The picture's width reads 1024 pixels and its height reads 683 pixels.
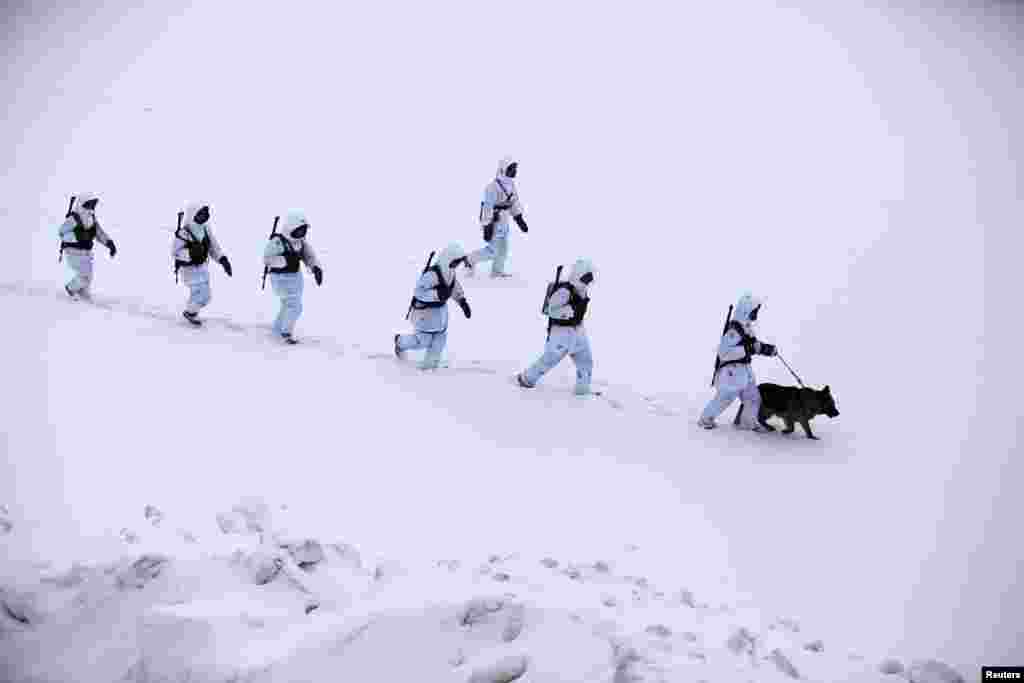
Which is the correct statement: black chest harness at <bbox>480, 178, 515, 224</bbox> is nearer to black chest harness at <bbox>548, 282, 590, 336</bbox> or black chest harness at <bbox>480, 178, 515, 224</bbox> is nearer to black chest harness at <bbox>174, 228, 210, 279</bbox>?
black chest harness at <bbox>548, 282, 590, 336</bbox>

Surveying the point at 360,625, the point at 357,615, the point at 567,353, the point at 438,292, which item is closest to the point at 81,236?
the point at 438,292

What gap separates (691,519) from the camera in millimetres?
6289

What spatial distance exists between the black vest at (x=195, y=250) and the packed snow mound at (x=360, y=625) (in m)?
4.11

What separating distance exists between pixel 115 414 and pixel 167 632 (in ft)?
10.8

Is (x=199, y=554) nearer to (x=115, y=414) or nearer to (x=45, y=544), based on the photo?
(x=45, y=544)

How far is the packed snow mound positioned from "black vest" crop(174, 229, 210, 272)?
13.5ft

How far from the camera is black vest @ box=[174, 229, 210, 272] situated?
335 inches

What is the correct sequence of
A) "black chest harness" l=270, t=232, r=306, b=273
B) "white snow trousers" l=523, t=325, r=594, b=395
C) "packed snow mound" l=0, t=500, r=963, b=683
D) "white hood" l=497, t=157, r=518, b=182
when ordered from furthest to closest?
"white hood" l=497, t=157, r=518, b=182 → "black chest harness" l=270, t=232, r=306, b=273 → "white snow trousers" l=523, t=325, r=594, b=395 → "packed snow mound" l=0, t=500, r=963, b=683

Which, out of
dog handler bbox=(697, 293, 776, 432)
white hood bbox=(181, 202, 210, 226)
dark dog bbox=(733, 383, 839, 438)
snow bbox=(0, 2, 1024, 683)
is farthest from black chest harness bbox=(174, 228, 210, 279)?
dark dog bbox=(733, 383, 839, 438)

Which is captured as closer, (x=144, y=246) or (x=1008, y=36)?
(x=144, y=246)

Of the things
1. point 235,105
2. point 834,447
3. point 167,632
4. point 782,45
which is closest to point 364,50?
point 235,105

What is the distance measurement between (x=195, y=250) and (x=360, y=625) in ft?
18.1

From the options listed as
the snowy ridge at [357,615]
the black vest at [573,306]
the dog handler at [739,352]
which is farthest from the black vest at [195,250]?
the dog handler at [739,352]

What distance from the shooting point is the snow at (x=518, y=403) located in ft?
15.3
